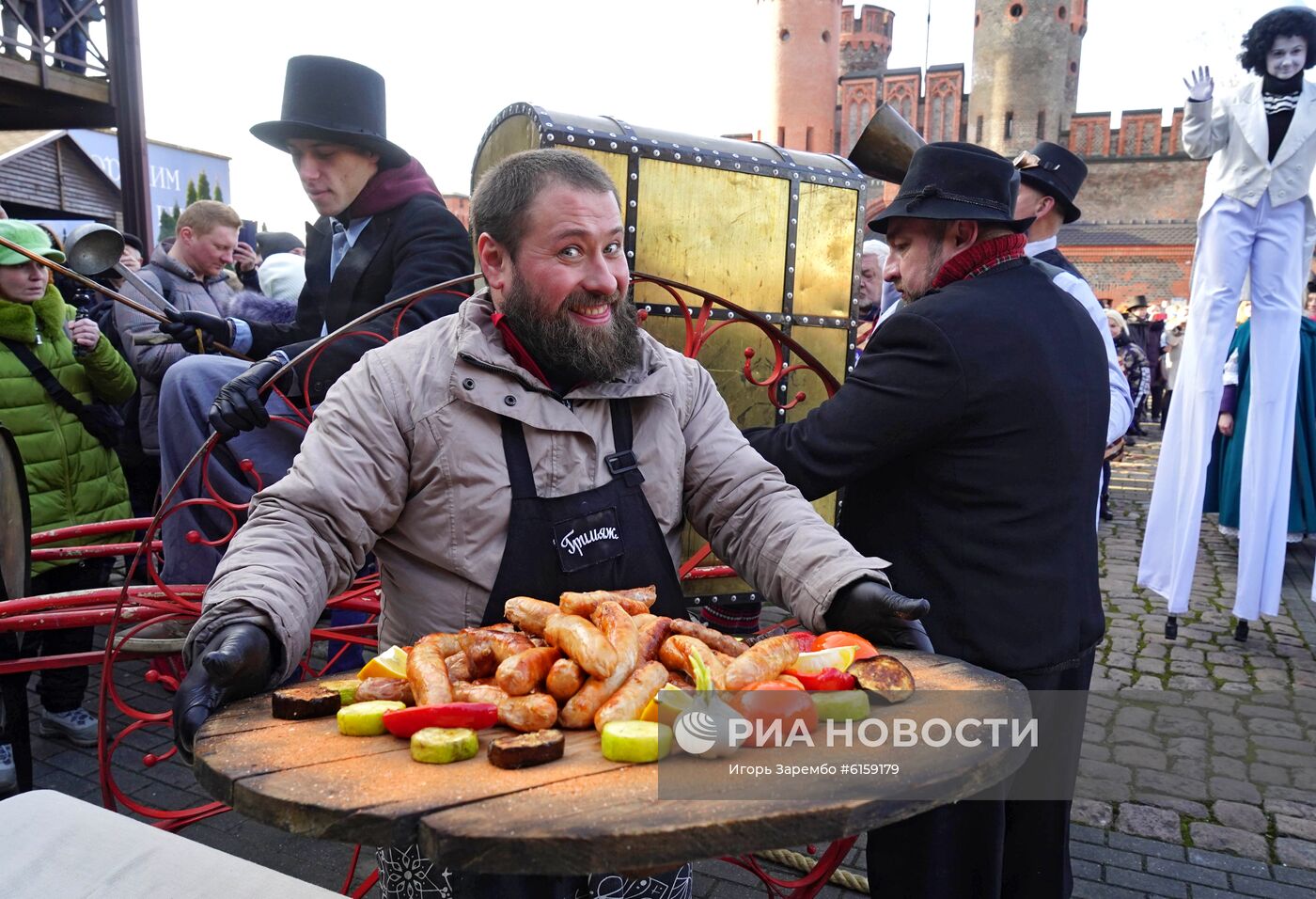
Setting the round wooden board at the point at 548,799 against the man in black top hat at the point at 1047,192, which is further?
the man in black top hat at the point at 1047,192

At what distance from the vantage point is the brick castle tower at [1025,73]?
103 ft

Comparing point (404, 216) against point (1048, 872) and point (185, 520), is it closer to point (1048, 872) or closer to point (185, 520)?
point (185, 520)

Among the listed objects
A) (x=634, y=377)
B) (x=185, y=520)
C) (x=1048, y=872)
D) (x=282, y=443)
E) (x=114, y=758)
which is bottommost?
(x=114, y=758)

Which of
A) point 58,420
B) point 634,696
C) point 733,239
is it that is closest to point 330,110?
point 733,239

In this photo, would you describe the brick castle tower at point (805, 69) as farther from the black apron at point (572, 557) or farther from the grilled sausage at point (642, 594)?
the grilled sausage at point (642, 594)

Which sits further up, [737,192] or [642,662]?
[737,192]

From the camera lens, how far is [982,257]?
2455 mm

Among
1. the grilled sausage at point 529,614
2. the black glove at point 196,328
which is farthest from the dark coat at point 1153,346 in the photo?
the grilled sausage at point 529,614

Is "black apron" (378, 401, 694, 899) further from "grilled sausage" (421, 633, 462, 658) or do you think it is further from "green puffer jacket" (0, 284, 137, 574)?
"green puffer jacket" (0, 284, 137, 574)

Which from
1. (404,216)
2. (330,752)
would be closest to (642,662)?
(330,752)

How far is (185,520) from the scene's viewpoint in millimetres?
3699

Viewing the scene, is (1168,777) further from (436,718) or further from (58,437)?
(58,437)

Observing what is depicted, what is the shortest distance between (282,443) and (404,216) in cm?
95

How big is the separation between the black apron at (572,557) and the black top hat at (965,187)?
41.4 inches
